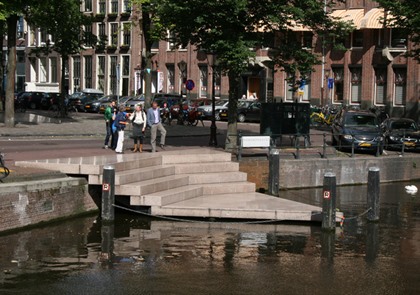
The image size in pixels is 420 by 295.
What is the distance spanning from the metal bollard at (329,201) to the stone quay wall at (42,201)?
20.0 feet

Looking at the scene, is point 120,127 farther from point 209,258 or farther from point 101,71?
point 101,71

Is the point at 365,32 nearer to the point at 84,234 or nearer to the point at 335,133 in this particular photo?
the point at 335,133

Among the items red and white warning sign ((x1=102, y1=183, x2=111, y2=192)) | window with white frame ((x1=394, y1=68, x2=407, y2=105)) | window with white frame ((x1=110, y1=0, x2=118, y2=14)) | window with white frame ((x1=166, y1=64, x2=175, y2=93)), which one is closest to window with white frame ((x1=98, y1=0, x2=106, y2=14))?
window with white frame ((x1=110, y1=0, x2=118, y2=14))

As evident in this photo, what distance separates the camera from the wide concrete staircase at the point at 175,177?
70.4 feet

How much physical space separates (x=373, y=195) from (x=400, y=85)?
36.3 meters

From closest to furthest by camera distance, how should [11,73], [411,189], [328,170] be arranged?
[328,170]
[411,189]
[11,73]

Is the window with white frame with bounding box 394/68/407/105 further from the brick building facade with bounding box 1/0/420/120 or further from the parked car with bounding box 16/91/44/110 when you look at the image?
the parked car with bounding box 16/91/44/110

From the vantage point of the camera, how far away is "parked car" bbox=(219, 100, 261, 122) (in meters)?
54.8

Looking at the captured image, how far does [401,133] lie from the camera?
1435 inches

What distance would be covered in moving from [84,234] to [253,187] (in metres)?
7.00

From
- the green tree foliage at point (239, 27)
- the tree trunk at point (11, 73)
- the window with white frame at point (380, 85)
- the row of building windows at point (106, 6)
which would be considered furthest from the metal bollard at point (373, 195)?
the row of building windows at point (106, 6)

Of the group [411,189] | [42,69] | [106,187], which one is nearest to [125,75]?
[42,69]

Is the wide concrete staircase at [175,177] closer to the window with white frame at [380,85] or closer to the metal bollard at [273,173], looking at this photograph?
the metal bollard at [273,173]

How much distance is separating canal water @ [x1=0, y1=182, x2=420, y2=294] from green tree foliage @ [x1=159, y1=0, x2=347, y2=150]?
844 cm
